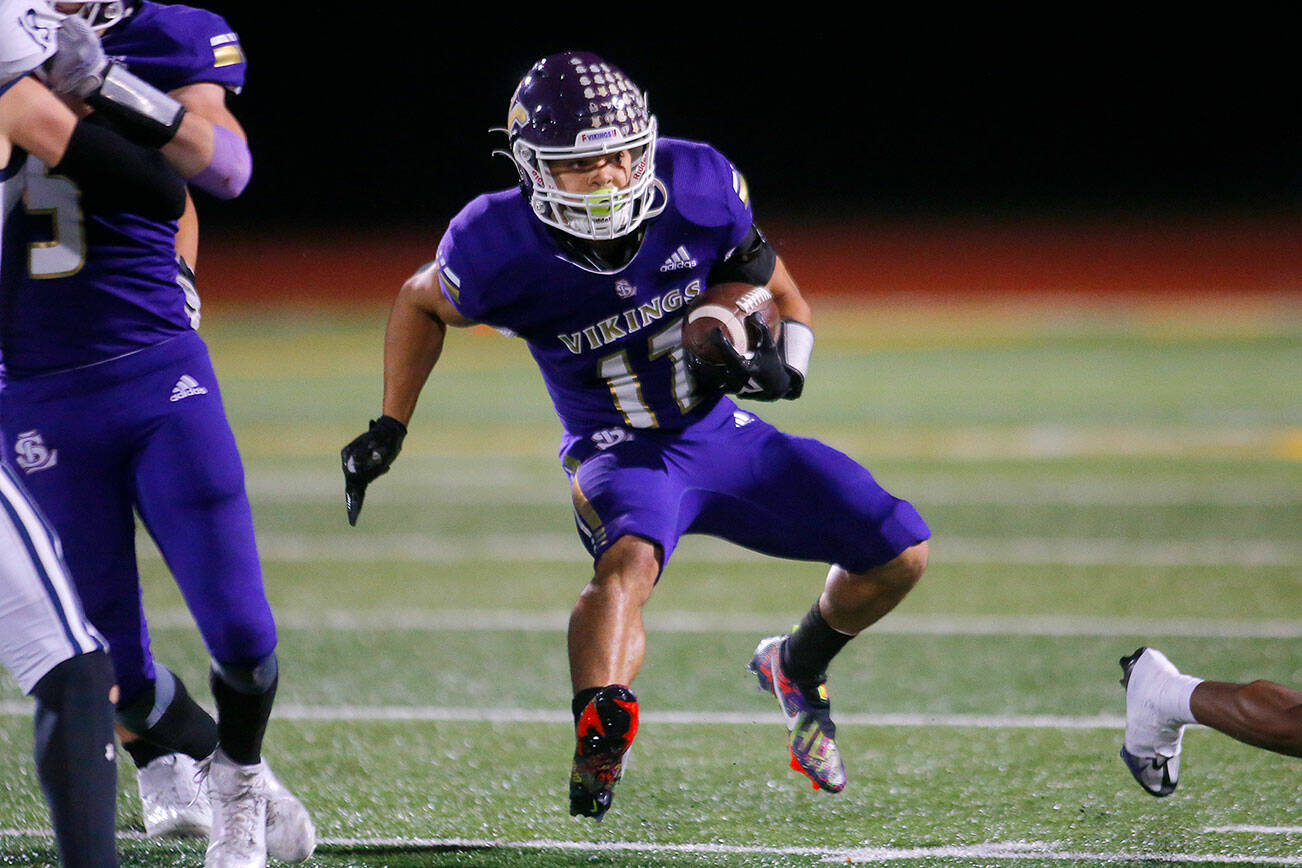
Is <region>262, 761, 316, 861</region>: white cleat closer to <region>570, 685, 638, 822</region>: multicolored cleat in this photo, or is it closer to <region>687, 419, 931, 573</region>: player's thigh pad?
<region>570, 685, 638, 822</region>: multicolored cleat

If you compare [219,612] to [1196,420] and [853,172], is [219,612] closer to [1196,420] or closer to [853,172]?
[1196,420]

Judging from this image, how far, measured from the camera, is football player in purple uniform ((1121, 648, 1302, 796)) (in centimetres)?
268

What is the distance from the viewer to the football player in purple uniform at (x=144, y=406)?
2623mm

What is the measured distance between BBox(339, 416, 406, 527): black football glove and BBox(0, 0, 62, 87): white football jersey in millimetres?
1035

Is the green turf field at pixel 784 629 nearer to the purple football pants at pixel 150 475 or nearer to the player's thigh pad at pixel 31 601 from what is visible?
the purple football pants at pixel 150 475

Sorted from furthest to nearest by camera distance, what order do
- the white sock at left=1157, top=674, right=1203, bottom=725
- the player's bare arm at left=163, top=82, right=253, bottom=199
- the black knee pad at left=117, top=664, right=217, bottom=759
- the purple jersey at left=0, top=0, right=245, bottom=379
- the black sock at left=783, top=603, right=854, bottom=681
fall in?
1. the black sock at left=783, top=603, right=854, bottom=681
2. the black knee pad at left=117, top=664, right=217, bottom=759
3. the white sock at left=1157, top=674, right=1203, bottom=725
4. the purple jersey at left=0, top=0, right=245, bottom=379
5. the player's bare arm at left=163, top=82, right=253, bottom=199

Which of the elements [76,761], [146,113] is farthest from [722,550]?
[76,761]

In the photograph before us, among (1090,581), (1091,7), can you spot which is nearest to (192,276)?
(1090,581)

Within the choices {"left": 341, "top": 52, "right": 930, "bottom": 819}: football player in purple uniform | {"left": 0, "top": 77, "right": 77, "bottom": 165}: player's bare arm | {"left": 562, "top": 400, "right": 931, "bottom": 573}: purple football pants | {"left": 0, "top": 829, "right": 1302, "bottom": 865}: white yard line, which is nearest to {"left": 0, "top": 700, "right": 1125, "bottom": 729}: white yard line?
{"left": 341, "top": 52, "right": 930, "bottom": 819}: football player in purple uniform

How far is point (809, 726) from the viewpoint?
3412 mm

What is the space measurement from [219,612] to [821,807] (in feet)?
4.46

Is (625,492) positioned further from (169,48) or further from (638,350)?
(169,48)

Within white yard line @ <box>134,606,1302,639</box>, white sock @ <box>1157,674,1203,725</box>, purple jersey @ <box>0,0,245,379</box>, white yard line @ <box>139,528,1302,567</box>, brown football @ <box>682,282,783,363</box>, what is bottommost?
white yard line @ <box>139,528,1302,567</box>

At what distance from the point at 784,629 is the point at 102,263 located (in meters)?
3.04
